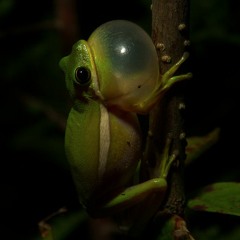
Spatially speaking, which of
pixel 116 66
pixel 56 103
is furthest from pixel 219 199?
pixel 56 103

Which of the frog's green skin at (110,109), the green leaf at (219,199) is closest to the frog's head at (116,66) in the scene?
the frog's green skin at (110,109)

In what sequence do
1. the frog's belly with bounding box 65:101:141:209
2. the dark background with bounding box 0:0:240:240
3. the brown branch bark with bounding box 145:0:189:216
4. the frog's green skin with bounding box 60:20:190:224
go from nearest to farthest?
the brown branch bark with bounding box 145:0:189:216, the frog's green skin with bounding box 60:20:190:224, the frog's belly with bounding box 65:101:141:209, the dark background with bounding box 0:0:240:240

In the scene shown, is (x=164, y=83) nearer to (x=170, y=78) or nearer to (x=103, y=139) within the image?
(x=170, y=78)

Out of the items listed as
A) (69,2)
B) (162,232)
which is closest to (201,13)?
(69,2)

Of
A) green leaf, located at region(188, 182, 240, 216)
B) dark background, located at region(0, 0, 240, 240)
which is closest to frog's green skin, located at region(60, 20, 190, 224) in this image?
green leaf, located at region(188, 182, 240, 216)

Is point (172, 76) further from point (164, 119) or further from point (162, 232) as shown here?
point (162, 232)

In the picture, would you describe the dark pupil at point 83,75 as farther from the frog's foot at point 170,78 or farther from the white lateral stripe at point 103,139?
the frog's foot at point 170,78

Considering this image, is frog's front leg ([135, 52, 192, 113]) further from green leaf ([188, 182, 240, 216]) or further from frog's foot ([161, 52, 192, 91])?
green leaf ([188, 182, 240, 216])

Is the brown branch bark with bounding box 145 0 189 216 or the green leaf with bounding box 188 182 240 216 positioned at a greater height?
the brown branch bark with bounding box 145 0 189 216
